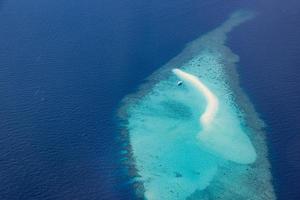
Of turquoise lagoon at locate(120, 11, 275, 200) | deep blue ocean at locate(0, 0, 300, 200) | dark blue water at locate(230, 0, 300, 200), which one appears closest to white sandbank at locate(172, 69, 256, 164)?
turquoise lagoon at locate(120, 11, 275, 200)

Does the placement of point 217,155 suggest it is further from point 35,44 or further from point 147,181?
point 35,44

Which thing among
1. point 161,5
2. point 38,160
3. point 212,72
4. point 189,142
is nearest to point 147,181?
point 189,142

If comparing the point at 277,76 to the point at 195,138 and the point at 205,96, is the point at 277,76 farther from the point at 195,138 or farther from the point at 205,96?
the point at 195,138

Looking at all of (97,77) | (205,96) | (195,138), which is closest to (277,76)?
(205,96)

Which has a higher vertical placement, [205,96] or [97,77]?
[97,77]

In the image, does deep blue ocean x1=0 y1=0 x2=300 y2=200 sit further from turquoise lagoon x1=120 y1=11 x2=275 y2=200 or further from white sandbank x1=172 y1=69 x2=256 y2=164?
white sandbank x1=172 y1=69 x2=256 y2=164

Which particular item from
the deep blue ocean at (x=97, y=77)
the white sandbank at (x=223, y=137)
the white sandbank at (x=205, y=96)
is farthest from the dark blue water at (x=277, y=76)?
the white sandbank at (x=205, y=96)

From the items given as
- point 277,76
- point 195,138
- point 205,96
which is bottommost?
point 195,138
